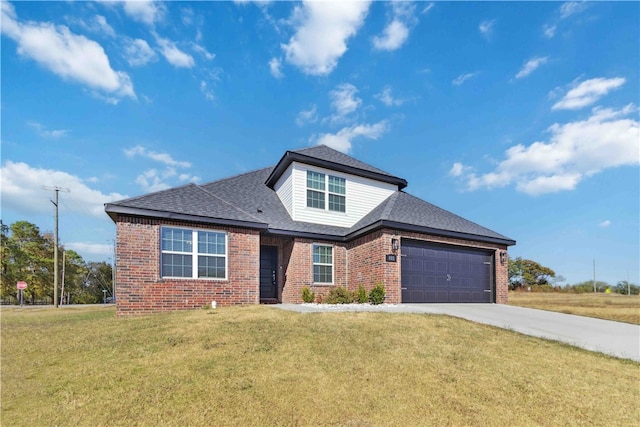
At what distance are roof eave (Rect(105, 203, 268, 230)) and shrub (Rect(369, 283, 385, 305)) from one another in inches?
191

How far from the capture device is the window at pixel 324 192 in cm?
1542

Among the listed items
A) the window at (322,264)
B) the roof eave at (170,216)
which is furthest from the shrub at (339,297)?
the roof eave at (170,216)

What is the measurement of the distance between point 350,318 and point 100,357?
553 centimetres

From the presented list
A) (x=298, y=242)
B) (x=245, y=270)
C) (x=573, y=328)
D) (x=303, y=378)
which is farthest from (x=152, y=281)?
(x=573, y=328)

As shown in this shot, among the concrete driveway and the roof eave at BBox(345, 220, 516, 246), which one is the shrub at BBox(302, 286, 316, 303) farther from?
the concrete driveway

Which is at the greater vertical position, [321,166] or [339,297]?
[321,166]

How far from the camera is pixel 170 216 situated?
432 inches

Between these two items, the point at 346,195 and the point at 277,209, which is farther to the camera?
the point at 346,195

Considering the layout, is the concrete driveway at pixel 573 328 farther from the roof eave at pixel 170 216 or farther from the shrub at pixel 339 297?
the roof eave at pixel 170 216

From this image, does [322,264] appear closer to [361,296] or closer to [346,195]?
[361,296]

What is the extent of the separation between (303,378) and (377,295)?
26.2 feet

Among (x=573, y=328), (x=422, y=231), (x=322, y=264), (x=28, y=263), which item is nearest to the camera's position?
(x=573, y=328)

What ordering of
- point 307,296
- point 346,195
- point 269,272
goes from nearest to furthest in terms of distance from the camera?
point 307,296, point 269,272, point 346,195

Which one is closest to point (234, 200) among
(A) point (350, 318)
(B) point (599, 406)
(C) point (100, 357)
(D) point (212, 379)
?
(A) point (350, 318)
